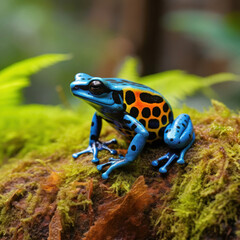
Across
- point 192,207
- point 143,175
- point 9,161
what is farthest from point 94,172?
point 9,161

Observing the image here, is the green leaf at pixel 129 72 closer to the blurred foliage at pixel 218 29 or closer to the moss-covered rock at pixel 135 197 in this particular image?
the moss-covered rock at pixel 135 197

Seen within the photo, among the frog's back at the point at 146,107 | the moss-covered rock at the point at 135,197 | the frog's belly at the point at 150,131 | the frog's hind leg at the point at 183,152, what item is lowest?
the moss-covered rock at the point at 135,197

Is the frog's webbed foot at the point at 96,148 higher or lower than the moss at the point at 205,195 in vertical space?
lower

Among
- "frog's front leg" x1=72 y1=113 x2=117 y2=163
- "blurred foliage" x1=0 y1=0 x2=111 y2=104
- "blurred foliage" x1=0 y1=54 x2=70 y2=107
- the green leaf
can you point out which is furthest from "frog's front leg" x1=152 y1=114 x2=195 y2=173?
"blurred foliage" x1=0 y1=0 x2=111 y2=104

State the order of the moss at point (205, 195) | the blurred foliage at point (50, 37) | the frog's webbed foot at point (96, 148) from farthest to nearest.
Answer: the blurred foliage at point (50, 37) → the frog's webbed foot at point (96, 148) → the moss at point (205, 195)

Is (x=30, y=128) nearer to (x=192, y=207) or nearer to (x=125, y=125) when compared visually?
(x=125, y=125)

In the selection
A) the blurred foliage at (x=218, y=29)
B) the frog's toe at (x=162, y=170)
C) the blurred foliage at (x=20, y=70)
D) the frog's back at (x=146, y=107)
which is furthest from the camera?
the blurred foliage at (x=218, y=29)

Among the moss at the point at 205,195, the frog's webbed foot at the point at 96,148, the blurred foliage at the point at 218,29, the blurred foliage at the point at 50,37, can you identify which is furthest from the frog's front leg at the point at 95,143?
the blurred foliage at the point at 50,37
